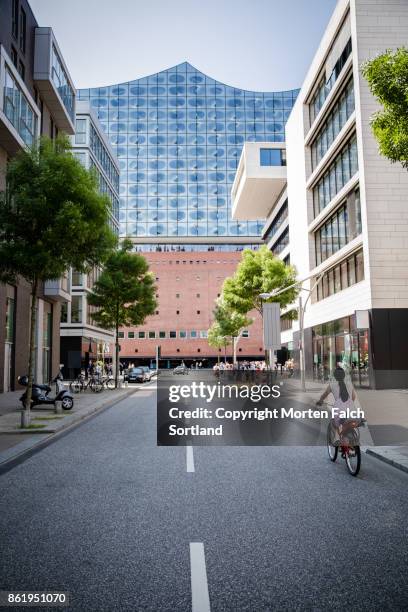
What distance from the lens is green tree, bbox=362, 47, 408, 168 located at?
34.7ft

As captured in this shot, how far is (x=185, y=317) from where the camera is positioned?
4001 inches

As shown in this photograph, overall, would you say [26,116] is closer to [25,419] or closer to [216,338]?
[25,419]

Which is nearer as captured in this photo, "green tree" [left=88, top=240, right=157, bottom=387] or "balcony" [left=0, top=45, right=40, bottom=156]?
"balcony" [left=0, top=45, right=40, bottom=156]

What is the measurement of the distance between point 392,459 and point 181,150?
357 ft

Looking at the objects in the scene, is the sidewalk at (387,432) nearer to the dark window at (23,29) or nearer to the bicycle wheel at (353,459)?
the bicycle wheel at (353,459)

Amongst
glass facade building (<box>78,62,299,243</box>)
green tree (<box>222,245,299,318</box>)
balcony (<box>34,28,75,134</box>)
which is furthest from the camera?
glass facade building (<box>78,62,299,243</box>)

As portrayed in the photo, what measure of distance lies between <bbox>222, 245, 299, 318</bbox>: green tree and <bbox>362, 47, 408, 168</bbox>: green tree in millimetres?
26996

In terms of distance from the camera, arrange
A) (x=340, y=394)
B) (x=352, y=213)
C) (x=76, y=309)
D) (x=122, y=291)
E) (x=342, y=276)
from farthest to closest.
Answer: (x=76, y=309)
(x=122, y=291)
(x=342, y=276)
(x=352, y=213)
(x=340, y=394)

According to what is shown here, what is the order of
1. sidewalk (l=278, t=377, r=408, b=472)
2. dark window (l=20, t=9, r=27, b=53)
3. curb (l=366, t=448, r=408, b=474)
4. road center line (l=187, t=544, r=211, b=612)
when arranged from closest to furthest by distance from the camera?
road center line (l=187, t=544, r=211, b=612), curb (l=366, t=448, r=408, b=474), sidewalk (l=278, t=377, r=408, b=472), dark window (l=20, t=9, r=27, b=53)

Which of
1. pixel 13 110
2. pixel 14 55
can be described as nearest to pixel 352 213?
pixel 13 110

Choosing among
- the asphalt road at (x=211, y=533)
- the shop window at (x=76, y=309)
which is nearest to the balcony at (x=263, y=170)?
the shop window at (x=76, y=309)

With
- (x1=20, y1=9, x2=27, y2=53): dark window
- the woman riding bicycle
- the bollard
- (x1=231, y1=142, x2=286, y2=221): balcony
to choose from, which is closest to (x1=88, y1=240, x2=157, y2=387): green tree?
(x1=20, y1=9, x2=27, y2=53): dark window

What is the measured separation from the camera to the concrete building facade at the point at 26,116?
25.8 m

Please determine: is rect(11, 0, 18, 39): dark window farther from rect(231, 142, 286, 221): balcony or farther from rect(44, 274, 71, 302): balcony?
rect(231, 142, 286, 221): balcony
